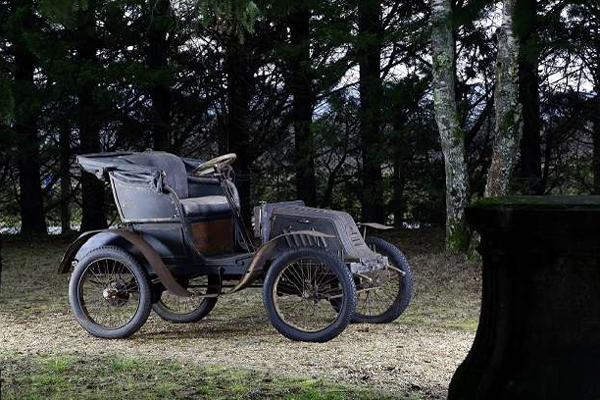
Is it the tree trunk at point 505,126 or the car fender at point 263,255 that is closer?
the car fender at point 263,255

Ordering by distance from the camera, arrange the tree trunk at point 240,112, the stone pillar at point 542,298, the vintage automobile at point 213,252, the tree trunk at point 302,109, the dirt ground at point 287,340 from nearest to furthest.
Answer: the stone pillar at point 542,298
the dirt ground at point 287,340
the vintage automobile at point 213,252
the tree trunk at point 302,109
the tree trunk at point 240,112

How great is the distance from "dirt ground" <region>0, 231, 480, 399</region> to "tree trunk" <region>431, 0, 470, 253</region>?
52.8 inches

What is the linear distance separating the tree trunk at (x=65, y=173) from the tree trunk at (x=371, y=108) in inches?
230

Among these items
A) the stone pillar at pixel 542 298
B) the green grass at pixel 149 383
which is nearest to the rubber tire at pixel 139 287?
the green grass at pixel 149 383

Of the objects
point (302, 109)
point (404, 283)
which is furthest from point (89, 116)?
point (404, 283)

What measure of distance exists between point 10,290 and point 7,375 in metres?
5.51

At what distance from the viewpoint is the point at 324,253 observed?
7.14 metres

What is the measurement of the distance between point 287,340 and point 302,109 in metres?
9.83

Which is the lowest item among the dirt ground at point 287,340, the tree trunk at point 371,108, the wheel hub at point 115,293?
the dirt ground at point 287,340

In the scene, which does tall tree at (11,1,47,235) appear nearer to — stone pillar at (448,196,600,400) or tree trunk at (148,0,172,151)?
Result: tree trunk at (148,0,172,151)

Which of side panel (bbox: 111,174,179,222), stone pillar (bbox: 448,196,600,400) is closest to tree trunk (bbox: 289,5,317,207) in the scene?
side panel (bbox: 111,174,179,222)

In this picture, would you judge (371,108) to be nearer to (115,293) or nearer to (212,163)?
(212,163)

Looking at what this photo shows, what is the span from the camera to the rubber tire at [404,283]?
7.98 m

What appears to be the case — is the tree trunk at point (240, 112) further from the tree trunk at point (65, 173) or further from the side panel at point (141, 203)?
the side panel at point (141, 203)
